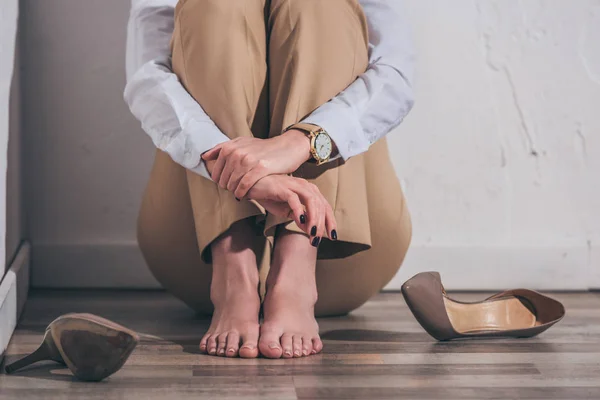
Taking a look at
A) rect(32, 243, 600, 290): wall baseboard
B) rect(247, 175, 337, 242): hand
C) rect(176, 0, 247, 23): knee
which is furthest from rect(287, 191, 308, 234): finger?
rect(32, 243, 600, 290): wall baseboard

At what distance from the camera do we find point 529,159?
6.49ft

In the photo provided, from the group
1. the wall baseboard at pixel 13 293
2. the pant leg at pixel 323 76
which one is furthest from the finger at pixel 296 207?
the wall baseboard at pixel 13 293

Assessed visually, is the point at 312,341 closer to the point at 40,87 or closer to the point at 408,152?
Answer: the point at 408,152

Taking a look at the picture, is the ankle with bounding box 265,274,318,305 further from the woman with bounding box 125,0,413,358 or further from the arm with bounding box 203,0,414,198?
the arm with bounding box 203,0,414,198

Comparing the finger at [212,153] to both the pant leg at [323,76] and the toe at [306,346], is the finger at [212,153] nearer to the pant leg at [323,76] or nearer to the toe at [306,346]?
the pant leg at [323,76]

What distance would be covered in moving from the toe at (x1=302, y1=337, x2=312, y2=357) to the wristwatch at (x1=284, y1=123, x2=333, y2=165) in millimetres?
255

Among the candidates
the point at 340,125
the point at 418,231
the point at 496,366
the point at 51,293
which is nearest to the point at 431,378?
the point at 496,366

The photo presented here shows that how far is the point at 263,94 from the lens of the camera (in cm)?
138

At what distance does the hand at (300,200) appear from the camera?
1.18m

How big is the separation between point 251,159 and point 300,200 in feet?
0.28

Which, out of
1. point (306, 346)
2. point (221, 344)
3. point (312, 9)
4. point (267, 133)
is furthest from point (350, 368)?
point (312, 9)

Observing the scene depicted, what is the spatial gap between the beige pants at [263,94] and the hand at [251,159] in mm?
64

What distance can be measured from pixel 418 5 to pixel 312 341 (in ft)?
3.02

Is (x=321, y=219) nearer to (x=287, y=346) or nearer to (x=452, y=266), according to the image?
(x=287, y=346)
